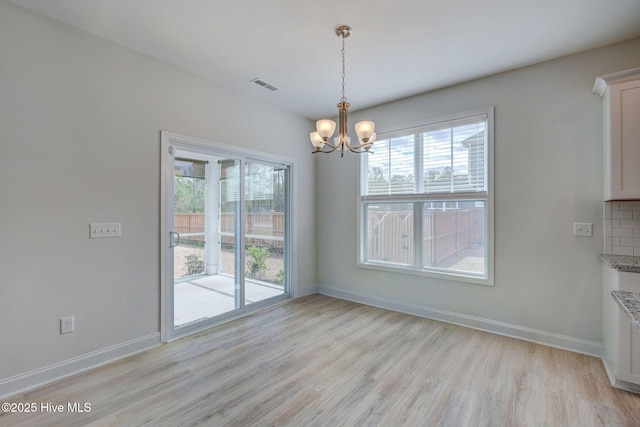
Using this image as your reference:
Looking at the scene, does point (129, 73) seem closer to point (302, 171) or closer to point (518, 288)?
point (302, 171)

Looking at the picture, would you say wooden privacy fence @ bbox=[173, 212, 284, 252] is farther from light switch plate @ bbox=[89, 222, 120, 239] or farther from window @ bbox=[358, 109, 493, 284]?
window @ bbox=[358, 109, 493, 284]

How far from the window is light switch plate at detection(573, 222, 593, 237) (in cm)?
72

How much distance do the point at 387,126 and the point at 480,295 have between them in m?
2.44

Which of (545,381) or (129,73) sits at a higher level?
(129,73)

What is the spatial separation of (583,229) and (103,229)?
14.6ft

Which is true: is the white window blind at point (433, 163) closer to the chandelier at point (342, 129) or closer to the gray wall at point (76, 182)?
the chandelier at point (342, 129)

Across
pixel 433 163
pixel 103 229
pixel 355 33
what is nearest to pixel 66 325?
pixel 103 229

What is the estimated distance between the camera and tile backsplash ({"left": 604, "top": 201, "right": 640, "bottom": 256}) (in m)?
2.50

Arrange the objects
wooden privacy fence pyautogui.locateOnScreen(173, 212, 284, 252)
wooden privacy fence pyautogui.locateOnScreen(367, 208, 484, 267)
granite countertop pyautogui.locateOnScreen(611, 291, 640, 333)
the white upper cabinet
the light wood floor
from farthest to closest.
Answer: wooden privacy fence pyautogui.locateOnScreen(367, 208, 484, 267) → wooden privacy fence pyautogui.locateOnScreen(173, 212, 284, 252) → the white upper cabinet → the light wood floor → granite countertop pyautogui.locateOnScreen(611, 291, 640, 333)

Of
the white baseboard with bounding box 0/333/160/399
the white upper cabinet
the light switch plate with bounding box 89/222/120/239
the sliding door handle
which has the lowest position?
the white baseboard with bounding box 0/333/160/399

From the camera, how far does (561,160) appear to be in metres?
2.83

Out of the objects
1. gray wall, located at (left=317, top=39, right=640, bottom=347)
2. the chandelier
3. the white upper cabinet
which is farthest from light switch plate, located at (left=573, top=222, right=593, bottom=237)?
the chandelier

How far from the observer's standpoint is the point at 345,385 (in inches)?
89.4

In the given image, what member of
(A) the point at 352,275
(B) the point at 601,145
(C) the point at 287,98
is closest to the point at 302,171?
(C) the point at 287,98
